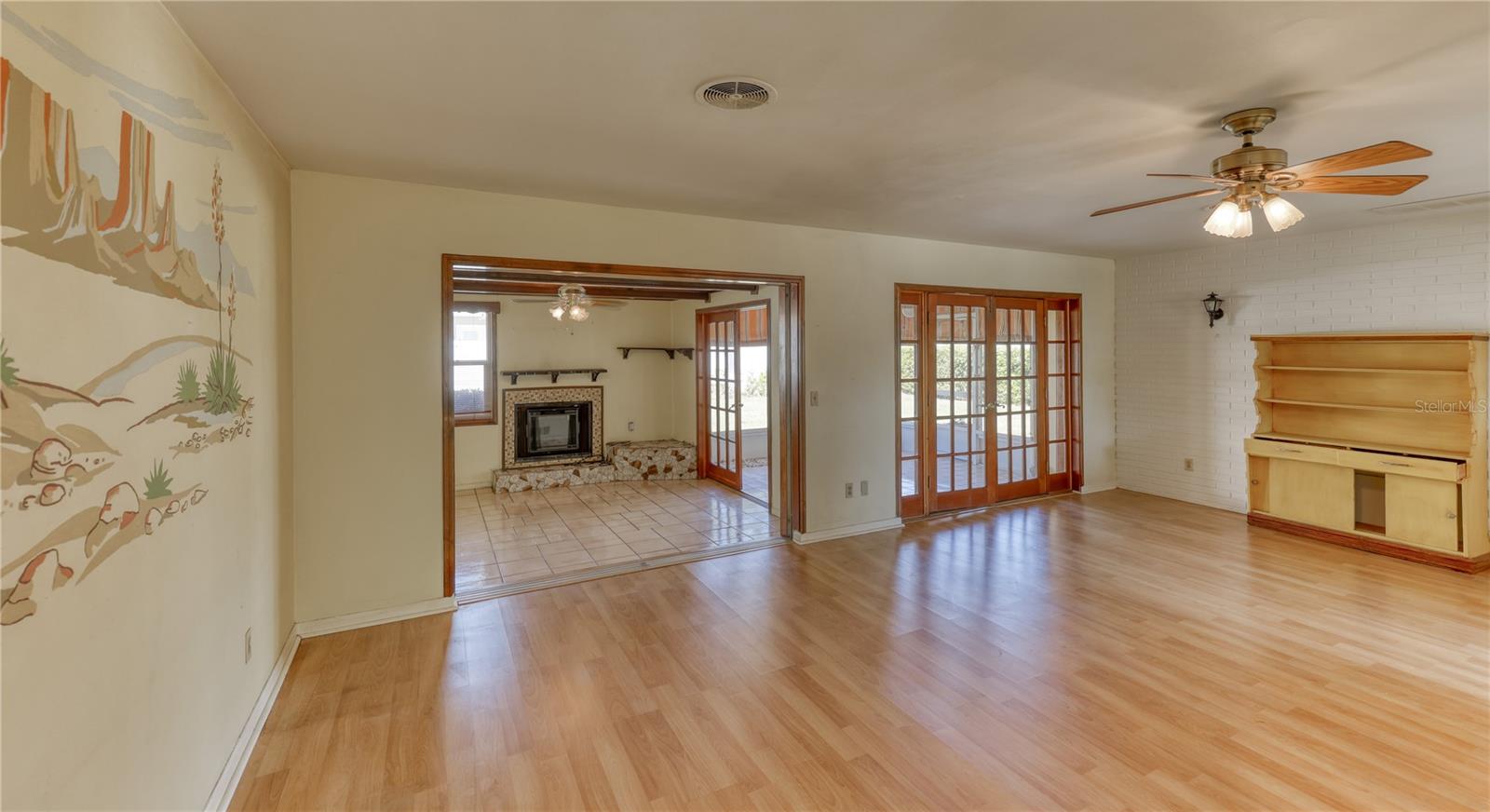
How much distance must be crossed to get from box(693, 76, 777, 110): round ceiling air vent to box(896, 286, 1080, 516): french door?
3118 millimetres

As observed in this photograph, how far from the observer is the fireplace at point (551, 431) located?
7.23 metres

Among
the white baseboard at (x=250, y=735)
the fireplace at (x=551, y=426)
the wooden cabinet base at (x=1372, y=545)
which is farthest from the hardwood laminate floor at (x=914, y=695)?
the fireplace at (x=551, y=426)

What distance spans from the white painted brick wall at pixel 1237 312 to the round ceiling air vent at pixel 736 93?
459 centimetres

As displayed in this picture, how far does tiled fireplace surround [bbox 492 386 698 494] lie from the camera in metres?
6.94

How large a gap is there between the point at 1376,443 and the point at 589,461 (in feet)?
23.6

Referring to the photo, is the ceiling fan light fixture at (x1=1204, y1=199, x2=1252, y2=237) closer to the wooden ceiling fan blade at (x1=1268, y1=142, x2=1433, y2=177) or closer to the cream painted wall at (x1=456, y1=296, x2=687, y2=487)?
the wooden ceiling fan blade at (x1=1268, y1=142, x2=1433, y2=177)

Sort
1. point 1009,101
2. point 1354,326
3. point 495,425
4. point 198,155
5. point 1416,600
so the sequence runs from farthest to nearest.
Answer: point 495,425 < point 1354,326 < point 1416,600 < point 1009,101 < point 198,155

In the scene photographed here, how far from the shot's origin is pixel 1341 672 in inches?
108

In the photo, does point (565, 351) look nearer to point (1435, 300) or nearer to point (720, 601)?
point (720, 601)

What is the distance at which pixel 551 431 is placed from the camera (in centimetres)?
745

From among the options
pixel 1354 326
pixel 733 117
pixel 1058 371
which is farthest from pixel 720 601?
pixel 1354 326

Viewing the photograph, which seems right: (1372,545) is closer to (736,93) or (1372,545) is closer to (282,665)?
(736,93)

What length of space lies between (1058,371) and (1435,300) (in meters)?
2.55

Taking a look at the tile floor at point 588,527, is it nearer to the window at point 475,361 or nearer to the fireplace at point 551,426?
the fireplace at point 551,426
